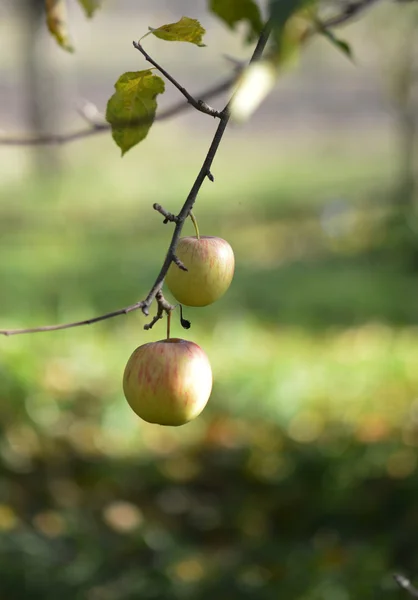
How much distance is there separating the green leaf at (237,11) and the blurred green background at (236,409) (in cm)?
7

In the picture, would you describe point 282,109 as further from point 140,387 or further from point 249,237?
point 140,387

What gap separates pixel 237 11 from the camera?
3.44 ft

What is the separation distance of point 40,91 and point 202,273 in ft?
23.2

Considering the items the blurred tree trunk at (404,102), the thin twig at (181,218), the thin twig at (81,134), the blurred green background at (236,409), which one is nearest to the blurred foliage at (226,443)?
the blurred green background at (236,409)

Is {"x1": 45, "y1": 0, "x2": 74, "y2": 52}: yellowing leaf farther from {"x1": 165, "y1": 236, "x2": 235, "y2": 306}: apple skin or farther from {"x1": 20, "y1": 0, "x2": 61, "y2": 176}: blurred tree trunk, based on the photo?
{"x1": 20, "y1": 0, "x2": 61, "y2": 176}: blurred tree trunk

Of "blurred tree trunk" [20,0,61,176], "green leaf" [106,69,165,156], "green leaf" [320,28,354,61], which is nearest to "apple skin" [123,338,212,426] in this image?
"green leaf" [106,69,165,156]

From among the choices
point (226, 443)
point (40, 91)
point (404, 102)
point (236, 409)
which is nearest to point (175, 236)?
point (226, 443)

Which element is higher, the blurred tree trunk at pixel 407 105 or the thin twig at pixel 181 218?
the blurred tree trunk at pixel 407 105

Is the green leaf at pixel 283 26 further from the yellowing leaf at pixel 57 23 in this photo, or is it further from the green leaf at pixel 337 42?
the yellowing leaf at pixel 57 23

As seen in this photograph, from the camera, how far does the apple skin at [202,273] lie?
83 centimetres

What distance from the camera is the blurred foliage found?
2.18 meters

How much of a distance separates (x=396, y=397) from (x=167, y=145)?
6896 mm

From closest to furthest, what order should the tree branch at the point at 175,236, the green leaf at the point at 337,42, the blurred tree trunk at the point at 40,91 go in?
the tree branch at the point at 175,236, the green leaf at the point at 337,42, the blurred tree trunk at the point at 40,91

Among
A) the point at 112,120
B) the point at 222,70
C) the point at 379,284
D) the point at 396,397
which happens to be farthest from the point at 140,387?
the point at 222,70
